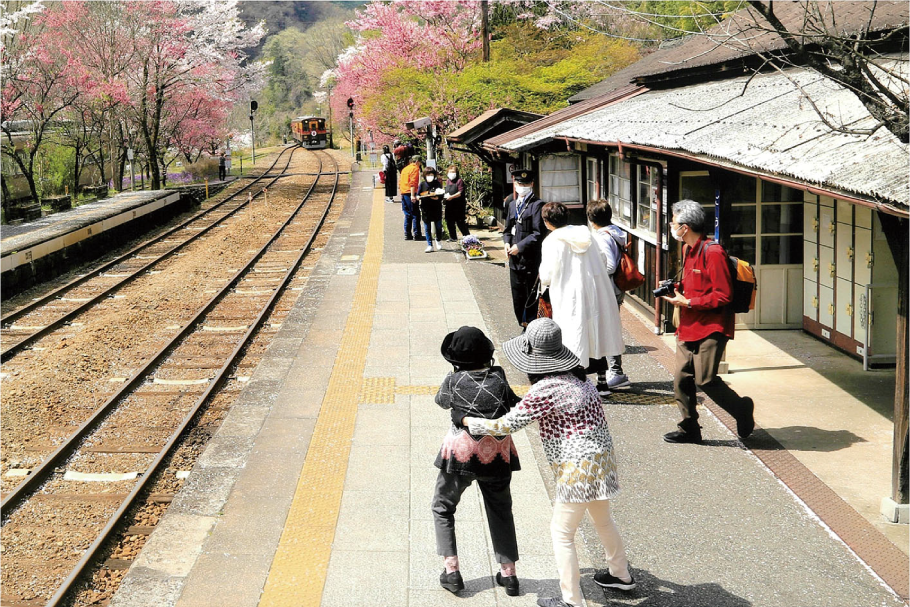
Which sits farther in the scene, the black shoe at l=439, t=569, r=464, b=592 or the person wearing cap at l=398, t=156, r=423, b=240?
the person wearing cap at l=398, t=156, r=423, b=240

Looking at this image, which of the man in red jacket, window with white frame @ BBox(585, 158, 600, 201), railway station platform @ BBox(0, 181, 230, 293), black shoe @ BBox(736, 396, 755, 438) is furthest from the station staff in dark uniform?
railway station platform @ BBox(0, 181, 230, 293)

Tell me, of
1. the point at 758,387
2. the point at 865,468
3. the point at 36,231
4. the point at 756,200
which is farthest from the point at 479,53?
the point at 865,468

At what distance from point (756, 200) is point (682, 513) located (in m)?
4.86

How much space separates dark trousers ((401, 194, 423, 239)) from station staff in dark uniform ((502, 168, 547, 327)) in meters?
8.68

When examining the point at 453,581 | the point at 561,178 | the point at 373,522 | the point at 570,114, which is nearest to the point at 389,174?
the point at 570,114

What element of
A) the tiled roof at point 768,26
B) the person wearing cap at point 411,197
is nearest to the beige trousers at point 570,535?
the tiled roof at point 768,26

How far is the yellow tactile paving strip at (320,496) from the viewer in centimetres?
486

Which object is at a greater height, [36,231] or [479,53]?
[479,53]

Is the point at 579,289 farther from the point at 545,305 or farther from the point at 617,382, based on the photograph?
the point at 617,382

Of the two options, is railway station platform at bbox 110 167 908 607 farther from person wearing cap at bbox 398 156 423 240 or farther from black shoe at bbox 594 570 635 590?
person wearing cap at bbox 398 156 423 240

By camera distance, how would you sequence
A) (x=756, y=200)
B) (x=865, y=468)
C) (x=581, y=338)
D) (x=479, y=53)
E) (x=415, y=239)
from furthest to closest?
(x=479, y=53)
(x=415, y=239)
(x=756, y=200)
(x=581, y=338)
(x=865, y=468)

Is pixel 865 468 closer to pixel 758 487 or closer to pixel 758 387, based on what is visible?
pixel 758 487

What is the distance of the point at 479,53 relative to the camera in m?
27.9

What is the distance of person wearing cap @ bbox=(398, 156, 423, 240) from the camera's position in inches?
672
